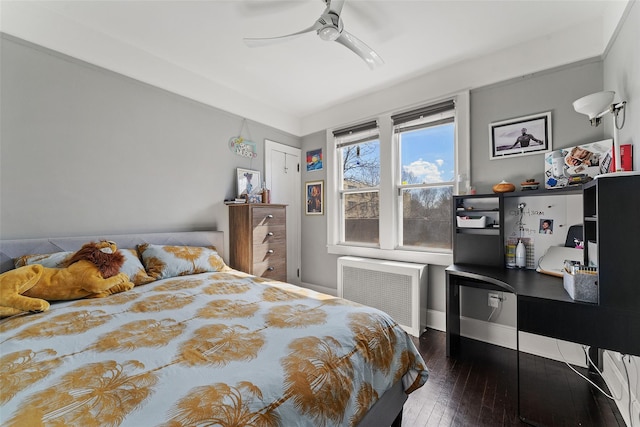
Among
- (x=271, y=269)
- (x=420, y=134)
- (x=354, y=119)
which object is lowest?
(x=271, y=269)

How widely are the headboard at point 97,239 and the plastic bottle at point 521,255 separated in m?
2.92

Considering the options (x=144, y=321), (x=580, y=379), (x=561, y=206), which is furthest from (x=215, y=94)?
(x=580, y=379)

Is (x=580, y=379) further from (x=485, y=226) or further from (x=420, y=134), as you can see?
(x=420, y=134)

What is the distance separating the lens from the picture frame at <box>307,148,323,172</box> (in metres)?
3.82

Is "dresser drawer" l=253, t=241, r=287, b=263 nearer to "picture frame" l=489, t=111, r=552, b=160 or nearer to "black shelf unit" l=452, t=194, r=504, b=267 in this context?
"black shelf unit" l=452, t=194, r=504, b=267

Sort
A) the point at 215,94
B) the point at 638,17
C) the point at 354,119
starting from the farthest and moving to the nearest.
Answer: the point at 354,119 < the point at 215,94 < the point at 638,17

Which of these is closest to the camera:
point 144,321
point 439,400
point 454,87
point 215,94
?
point 144,321

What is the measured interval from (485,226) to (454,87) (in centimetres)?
143

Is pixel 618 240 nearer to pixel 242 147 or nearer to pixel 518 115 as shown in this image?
pixel 518 115

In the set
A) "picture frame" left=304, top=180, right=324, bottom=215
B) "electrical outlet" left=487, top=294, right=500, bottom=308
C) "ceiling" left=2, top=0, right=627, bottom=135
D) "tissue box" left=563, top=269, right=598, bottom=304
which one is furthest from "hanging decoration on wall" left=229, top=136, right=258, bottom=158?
"tissue box" left=563, top=269, right=598, bottom=304

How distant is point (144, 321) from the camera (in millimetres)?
1307

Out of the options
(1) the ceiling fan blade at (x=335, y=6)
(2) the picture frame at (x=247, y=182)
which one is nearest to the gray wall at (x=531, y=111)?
(1) the ceiling fan blade at (x=335, y=6)

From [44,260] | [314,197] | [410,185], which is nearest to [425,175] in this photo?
[410,185]

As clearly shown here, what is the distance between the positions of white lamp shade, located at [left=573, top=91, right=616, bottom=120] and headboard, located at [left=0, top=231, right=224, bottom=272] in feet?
10.7
